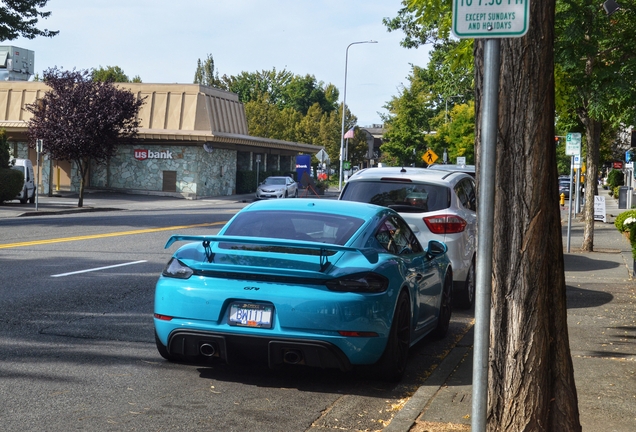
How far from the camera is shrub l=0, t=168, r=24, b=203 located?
36969 mm

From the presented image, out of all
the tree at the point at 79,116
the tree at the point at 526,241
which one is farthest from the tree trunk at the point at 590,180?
the tree at the point at 79,116

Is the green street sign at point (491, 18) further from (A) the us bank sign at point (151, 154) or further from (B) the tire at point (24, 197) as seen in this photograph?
(A) the us bank sign at point (151, 154)

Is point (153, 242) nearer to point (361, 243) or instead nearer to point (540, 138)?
point (361, 243)

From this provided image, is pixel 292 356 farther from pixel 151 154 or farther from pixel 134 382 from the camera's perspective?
pixel 151 154

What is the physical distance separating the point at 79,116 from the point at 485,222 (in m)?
39.2

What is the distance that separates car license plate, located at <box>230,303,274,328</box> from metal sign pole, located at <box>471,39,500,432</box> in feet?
8.65

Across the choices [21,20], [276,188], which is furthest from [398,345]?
[276,188]

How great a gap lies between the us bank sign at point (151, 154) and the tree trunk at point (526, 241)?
4975 centimetres

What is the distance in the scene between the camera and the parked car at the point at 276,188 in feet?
169

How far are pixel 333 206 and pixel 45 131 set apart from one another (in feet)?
119

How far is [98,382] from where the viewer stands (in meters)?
6.55

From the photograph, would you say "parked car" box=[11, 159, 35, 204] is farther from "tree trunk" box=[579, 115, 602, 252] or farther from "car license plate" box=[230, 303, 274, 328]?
"car license plate" box=[230, 303, 274, 328]

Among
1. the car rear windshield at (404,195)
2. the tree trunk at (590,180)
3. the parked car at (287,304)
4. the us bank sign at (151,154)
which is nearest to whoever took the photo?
the parked car at (287,304)

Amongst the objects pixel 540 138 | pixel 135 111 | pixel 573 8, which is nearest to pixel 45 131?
pixel 135 111
